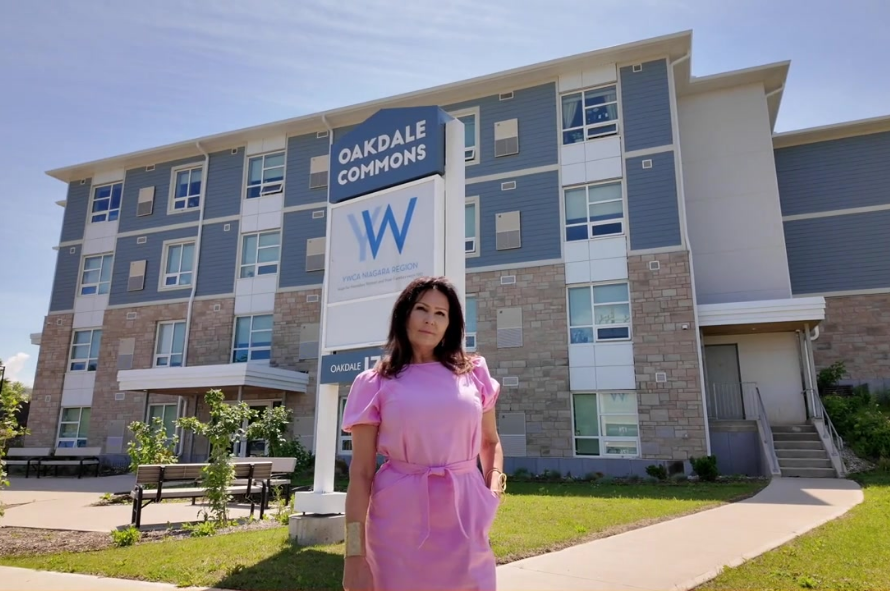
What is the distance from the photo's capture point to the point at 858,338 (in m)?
18.9

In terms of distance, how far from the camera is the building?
53.8 ft

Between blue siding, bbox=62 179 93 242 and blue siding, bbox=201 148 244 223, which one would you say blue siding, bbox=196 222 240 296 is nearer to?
blue siding, bbox=201 148 244 223

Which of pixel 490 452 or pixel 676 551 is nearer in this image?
pixel 490 452

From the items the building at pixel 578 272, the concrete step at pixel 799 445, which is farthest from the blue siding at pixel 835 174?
the concrete step at pixel 799 445

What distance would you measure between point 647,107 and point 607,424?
30.5ft

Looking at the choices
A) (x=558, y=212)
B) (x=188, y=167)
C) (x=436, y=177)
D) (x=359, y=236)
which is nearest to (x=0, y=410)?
(x=359, y=236)

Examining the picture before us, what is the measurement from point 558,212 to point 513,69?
4.78 meters

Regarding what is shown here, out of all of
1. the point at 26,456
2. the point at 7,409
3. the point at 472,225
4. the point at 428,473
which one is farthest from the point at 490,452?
the point at 26,456

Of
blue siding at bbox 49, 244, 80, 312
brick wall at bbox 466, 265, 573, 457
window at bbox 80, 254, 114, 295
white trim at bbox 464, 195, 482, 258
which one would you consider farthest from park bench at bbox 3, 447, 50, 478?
white trim at bbox 464, 195, 482, 258

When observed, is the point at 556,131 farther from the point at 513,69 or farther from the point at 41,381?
the point at 41,381

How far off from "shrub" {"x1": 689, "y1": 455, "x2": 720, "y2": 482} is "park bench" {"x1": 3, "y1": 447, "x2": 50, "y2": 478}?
18.9 metres

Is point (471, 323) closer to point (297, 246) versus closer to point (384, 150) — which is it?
point (297, 246)

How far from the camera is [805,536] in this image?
6.55m

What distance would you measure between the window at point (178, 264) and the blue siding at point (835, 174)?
861 inches
